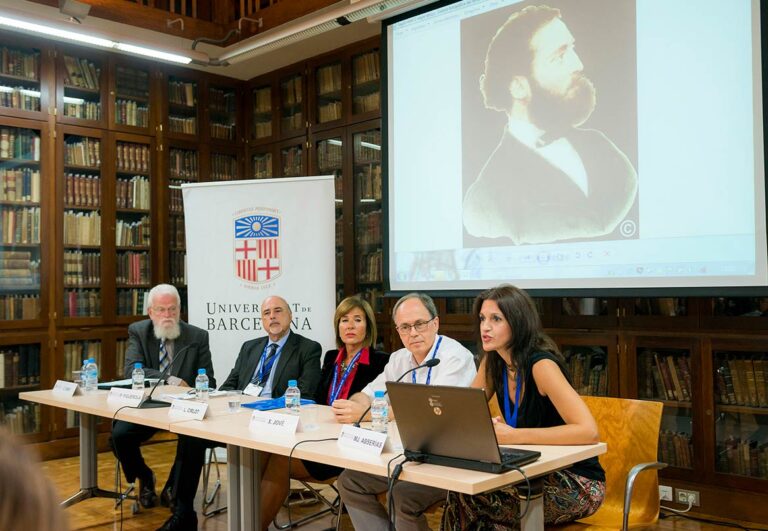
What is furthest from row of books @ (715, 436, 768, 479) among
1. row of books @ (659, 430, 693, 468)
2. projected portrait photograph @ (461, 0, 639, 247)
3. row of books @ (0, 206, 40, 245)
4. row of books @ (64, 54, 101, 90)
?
row of books @ (64, 54, 101, 90)

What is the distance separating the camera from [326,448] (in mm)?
2346

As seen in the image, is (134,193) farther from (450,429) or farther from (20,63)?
(450,429)

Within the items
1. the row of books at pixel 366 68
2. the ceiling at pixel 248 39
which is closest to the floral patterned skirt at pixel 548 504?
the ceiling at pixel 248 39

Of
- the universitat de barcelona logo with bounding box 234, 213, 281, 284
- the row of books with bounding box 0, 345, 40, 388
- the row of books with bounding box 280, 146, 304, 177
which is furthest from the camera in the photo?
the row of books with bounding box 280, 146, 304, 177

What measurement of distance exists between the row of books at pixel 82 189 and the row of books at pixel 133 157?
0.25m

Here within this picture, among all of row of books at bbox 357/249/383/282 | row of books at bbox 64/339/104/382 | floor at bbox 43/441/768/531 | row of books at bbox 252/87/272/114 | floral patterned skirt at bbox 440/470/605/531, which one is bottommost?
floor at bbox 43/441/768/531

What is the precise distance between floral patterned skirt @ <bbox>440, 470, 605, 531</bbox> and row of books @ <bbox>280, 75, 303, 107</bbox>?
15.0 ft

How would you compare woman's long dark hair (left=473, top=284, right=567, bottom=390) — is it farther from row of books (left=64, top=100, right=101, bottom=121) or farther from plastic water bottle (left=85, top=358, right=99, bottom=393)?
row of books (left=64, top=100, right=101, bottom=121)

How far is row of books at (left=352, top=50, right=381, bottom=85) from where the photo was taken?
571 centimetres

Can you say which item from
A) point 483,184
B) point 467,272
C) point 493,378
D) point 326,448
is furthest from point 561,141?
point 326,448

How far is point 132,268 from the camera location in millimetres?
6070

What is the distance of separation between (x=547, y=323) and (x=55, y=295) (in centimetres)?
368

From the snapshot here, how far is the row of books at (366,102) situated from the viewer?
18.7 ft

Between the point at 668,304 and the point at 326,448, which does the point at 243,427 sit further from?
the point at 668,304
